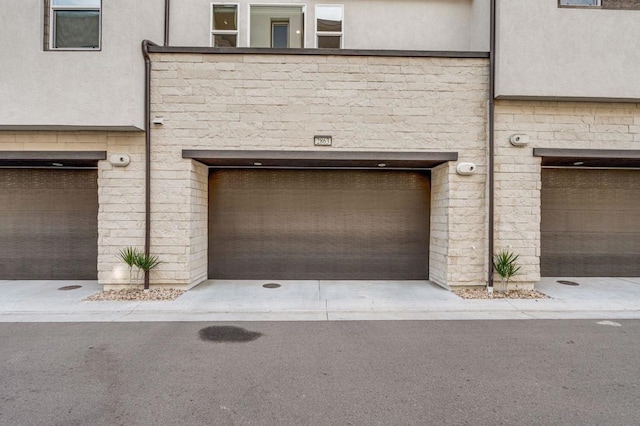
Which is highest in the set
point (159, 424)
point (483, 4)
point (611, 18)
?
point (483, 4)

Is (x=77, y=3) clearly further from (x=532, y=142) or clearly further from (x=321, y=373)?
(x=532, y=142)

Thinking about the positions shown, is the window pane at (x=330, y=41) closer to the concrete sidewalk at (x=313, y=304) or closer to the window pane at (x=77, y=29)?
the window pane at (x=77, y=29)

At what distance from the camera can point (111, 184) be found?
23.6ft

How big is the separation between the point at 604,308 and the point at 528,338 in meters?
2.80

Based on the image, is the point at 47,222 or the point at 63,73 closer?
the point at 63,73

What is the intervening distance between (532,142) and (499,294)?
350 centimetres

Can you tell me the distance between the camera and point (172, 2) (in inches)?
323

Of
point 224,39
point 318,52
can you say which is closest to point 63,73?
point 224,39

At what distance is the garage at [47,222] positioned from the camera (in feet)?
27.8

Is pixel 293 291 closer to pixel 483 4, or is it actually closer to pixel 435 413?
pixel 435 413

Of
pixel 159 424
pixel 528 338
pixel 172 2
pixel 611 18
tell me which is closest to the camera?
pixel 159 424

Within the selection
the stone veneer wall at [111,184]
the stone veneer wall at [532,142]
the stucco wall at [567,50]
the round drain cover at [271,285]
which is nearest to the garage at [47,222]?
the stone veneer wall at [111,184]

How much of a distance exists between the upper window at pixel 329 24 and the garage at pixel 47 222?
698 cm

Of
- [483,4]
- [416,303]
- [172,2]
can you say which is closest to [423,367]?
[416,303]
